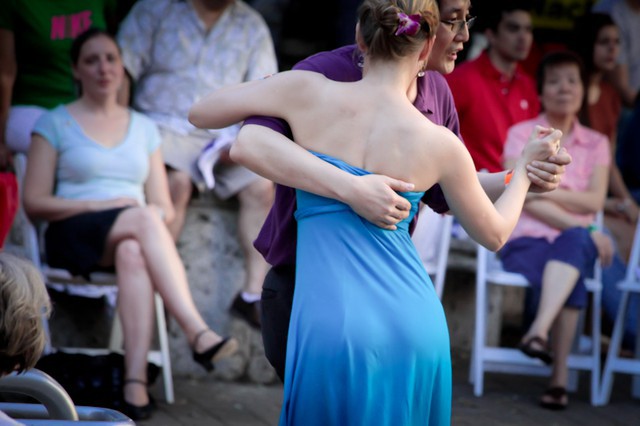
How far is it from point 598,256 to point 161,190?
2.22 m

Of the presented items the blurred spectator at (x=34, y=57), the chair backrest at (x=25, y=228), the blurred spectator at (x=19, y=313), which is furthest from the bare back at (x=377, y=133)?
the blurred spectator at (x=34, y=57)

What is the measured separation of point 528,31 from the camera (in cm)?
638

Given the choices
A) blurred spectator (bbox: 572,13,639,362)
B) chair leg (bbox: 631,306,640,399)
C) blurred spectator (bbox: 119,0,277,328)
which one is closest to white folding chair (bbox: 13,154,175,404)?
blurred spectator (bbox: 119,0,277,328)

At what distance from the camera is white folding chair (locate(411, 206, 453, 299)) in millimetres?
5602

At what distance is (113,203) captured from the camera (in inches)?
195

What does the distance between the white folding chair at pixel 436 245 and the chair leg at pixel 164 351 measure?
1.33 metres

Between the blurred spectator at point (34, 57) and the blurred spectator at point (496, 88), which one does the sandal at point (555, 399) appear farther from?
the blurred spectator at point (34, 57)

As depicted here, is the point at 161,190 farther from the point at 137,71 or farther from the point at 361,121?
the point at 361,121

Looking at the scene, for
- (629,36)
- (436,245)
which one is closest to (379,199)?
(436,245)

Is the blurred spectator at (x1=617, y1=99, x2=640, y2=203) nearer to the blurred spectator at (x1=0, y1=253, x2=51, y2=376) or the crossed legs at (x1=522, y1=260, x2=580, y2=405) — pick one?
the crossed legs at (x1=522, y1=260, x2=580, y2=405)

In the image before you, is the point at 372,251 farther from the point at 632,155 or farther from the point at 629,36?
the point at 629,36

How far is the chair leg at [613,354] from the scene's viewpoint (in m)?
5.64

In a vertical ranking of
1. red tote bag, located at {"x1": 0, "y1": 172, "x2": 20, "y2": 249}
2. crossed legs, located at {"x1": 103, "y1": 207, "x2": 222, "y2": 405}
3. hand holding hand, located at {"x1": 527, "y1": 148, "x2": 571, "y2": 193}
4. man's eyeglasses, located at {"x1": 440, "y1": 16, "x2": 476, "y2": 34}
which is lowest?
crossed legs, located at {"x1": 103, "y1": 207, "x2": 222, "y2": 405}

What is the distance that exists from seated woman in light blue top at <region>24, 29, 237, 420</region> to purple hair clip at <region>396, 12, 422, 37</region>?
255cm
